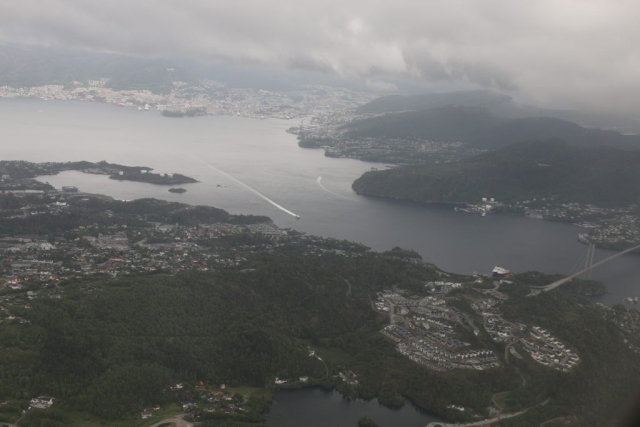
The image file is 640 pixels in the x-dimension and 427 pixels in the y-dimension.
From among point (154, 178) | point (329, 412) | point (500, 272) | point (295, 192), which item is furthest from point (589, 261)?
point (154, 178)

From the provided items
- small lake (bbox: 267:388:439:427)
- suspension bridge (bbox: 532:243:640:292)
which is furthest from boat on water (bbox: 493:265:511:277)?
small lake (bbox: 267:388:439:427)

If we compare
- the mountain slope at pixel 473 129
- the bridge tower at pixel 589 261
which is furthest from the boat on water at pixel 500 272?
the mountain slope at pixel 473 129

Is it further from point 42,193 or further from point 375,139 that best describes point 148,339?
point 375,139

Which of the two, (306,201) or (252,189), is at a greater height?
(252,189)

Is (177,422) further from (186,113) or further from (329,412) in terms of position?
(186,113)

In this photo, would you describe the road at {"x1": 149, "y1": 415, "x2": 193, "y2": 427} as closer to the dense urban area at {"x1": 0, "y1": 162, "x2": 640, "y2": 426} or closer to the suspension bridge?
the dense urban area at {"x1": 0, "y1": 162, "x2": 640, "y2": 426}

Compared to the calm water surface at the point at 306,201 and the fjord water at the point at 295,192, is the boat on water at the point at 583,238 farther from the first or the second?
the calm water surface at the point at 306,201

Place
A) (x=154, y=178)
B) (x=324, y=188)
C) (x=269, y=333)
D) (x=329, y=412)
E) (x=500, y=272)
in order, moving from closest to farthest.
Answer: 1. (x=329, y=412)
2. (x=269, y=333)
3. (x=500, y=272)
4. (x=154, y=178)
5. (x=324, y=188)
